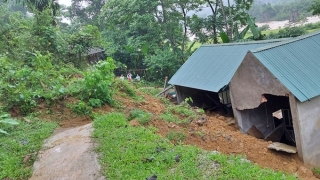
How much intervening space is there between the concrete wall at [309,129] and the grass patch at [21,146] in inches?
228

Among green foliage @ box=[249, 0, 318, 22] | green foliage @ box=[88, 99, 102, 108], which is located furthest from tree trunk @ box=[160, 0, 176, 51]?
green foliage @ box=[249, 0, 318, 22]

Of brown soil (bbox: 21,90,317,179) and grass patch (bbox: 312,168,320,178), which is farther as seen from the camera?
grass patch (bbox: 312,168,320,178)

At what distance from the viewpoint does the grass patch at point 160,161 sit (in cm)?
474

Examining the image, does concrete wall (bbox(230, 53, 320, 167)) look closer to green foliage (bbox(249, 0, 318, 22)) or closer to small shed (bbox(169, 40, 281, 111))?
small shed (bbox(169, 40, 281, 111))

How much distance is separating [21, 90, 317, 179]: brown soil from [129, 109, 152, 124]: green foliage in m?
0.12

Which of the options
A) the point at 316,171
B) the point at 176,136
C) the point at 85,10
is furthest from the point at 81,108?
the point at 85,10

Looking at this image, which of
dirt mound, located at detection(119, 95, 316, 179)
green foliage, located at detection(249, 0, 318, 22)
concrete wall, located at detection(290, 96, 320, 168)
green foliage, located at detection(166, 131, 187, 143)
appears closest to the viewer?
dirt mound, located at detection(119, 95, 316, 179)

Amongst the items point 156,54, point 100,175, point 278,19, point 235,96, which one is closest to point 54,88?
point 100,175

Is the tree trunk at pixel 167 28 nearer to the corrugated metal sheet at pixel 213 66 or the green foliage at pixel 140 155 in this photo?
the corrugated metal sheet at pixel 213 66

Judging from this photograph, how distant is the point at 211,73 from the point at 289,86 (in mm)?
3782

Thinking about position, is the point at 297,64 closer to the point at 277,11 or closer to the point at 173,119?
the point at 173,119

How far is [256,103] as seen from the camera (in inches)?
325

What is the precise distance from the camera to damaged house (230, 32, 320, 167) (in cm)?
716

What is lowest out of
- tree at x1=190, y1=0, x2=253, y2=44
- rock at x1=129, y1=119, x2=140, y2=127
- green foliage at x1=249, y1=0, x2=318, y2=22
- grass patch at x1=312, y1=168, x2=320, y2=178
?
grass patch at x1=312, y1=168, x2=320, y2=178
